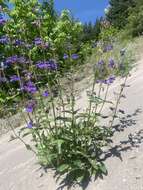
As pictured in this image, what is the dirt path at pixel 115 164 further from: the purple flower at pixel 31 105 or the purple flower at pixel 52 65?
the purple flower at pixel 52 65

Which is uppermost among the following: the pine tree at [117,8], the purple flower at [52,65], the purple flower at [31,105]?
the purple flower at [52,65]

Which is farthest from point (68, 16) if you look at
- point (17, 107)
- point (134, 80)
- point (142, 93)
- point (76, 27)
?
point (17, 107)

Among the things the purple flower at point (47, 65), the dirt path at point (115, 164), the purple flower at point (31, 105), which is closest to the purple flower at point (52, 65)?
the purple flower at point (47, 65)

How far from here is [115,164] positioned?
5363 millimetres

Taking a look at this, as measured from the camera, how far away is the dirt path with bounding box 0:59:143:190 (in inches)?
200

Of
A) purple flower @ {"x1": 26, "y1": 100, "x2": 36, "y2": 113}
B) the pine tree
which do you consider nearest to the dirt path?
purple flower @ {"x1": 26, "y1": 100, "x2": 36, "y2": 113}

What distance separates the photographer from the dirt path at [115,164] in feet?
16.6

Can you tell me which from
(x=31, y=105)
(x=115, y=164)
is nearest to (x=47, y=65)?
(x=31, y=105)

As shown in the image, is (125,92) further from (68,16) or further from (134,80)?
(68,16)

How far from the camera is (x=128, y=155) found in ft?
17.9

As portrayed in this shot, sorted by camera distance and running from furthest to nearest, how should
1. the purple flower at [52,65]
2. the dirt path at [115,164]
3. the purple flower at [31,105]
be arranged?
1. the purple flower at [52,65]
2. the purple flower at [31,105]
3. the dirt path at [115,164]

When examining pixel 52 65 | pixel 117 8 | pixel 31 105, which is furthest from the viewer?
pixel 117 8

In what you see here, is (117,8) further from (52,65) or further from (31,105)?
(31,105)

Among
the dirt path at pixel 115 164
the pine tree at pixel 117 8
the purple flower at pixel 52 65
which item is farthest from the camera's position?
the pine tree at pixel 117 8
